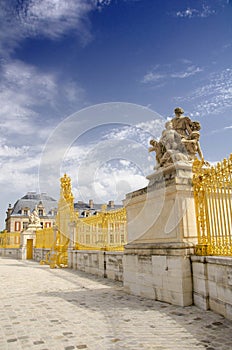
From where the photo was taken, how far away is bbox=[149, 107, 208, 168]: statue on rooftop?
6.46m

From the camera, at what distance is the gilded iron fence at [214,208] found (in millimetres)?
5309

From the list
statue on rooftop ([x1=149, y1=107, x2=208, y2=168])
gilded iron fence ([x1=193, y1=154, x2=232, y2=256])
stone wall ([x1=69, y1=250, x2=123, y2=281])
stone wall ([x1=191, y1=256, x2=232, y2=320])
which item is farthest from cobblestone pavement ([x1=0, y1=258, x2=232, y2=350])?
statue on rooftop ([x1=149, y1=107, x2=208, y2=168])

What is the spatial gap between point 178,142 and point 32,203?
5549 cm

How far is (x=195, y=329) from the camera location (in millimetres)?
4234

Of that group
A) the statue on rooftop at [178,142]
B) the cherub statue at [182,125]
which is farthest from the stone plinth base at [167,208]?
the cherub statue at [182,125]

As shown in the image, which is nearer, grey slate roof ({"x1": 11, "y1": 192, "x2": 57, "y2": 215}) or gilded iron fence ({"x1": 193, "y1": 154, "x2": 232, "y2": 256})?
gilded iron fence ({"x1": 193, "y1": 154, "x2": 232, "y2": 256})

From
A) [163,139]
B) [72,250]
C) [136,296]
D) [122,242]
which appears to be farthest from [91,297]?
[72,250]

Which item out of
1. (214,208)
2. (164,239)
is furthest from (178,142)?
(164,239)

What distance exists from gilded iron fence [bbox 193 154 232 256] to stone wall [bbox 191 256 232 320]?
294 millimetres

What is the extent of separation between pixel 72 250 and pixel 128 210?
25.3 ft

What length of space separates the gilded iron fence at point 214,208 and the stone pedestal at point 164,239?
0.50 feet

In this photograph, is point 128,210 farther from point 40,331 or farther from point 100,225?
point 40,331

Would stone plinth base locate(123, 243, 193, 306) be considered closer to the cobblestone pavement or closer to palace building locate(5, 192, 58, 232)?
the cobblestone pavement

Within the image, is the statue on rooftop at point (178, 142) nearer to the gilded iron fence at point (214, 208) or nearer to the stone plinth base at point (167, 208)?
the stone plinth base at point (167, 208)
